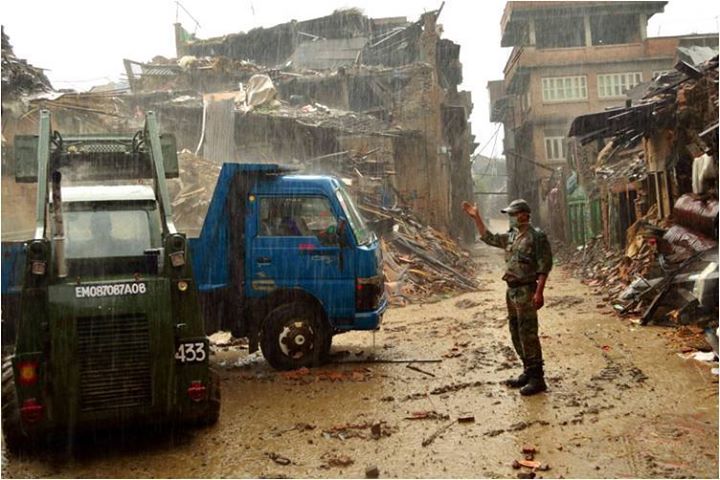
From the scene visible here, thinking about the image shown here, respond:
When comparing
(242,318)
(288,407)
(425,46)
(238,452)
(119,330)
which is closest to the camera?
(119,330)

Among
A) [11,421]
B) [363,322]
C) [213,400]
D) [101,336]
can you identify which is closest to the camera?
[101,336]

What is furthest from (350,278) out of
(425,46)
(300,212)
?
(425,46)

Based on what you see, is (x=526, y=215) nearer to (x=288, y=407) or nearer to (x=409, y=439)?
→ (x=409, y=439)

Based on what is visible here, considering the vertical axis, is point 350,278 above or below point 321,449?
above

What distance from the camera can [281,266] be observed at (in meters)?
7.59

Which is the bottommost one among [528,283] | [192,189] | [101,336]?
[101,336]

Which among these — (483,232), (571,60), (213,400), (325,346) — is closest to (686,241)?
(483,232)

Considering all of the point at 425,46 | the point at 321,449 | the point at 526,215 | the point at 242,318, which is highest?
the point at 425,46

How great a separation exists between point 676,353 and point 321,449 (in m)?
5.05

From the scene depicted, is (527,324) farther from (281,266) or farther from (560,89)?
(560,89)

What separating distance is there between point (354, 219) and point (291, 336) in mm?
1704

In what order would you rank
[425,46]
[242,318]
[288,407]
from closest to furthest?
[288,407] → [242,318] → [425,46]

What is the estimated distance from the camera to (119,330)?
4.82 m

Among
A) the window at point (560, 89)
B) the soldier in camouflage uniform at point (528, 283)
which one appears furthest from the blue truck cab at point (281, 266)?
the window at point (560, 89)
